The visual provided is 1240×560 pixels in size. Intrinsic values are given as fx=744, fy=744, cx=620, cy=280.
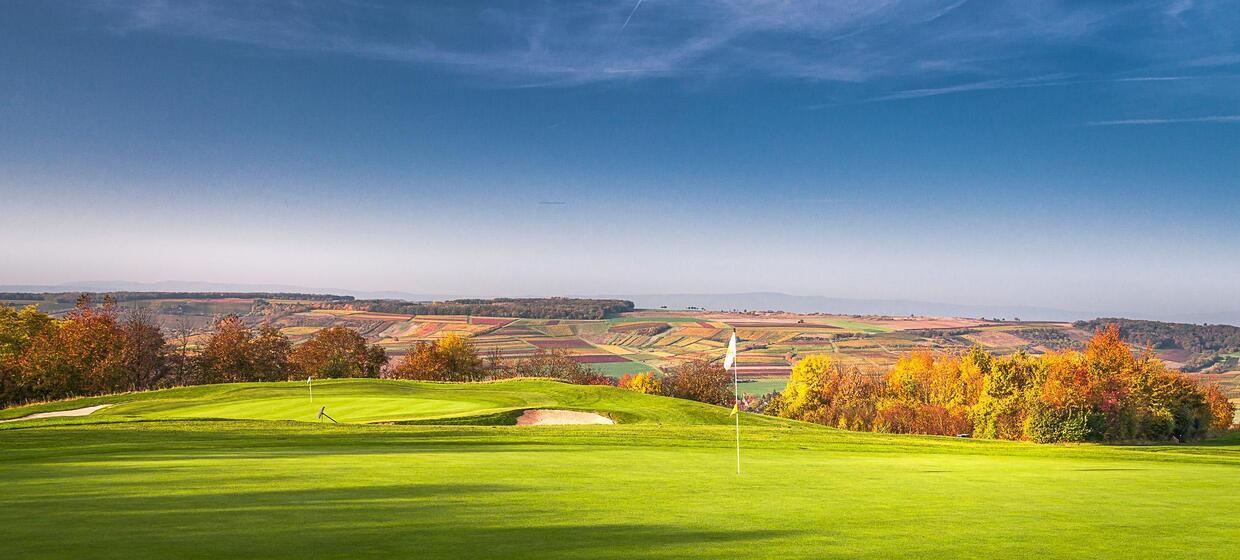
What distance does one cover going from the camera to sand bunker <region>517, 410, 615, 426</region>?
32.5m

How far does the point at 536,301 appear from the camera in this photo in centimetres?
15625

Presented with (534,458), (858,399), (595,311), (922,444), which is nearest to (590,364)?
(858,399)

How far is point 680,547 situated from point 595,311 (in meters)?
149

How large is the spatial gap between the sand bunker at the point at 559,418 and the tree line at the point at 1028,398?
2159cm

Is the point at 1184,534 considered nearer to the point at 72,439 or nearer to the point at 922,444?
the point at 922,444

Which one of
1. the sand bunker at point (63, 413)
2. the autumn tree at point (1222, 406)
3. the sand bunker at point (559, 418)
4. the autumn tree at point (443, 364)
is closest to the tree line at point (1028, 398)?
the autumn tree at point (1222, 406)

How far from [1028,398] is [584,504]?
46.8 meters

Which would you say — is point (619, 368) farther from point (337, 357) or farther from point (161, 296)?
point (161, 296)

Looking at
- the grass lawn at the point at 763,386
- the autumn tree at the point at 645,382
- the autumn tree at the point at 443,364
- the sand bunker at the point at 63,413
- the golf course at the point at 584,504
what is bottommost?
the grass lawn at the point at 763,386

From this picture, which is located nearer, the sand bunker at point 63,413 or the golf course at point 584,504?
the golf course at point 584,504

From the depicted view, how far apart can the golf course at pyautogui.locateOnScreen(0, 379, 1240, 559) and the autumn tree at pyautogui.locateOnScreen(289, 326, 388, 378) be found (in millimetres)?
40214

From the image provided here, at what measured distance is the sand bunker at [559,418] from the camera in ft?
107

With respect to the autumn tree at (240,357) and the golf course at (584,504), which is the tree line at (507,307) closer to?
the autumn tree at (240,357)

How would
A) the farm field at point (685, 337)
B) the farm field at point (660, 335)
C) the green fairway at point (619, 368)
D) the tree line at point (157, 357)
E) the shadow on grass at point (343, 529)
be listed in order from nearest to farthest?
the shadow on grass at point (343, 529) → the tree line at point (157, 357) → the green fairway at point (619, 368) → the farm field at point (660, 335) → the farm field at point (685, 337)
